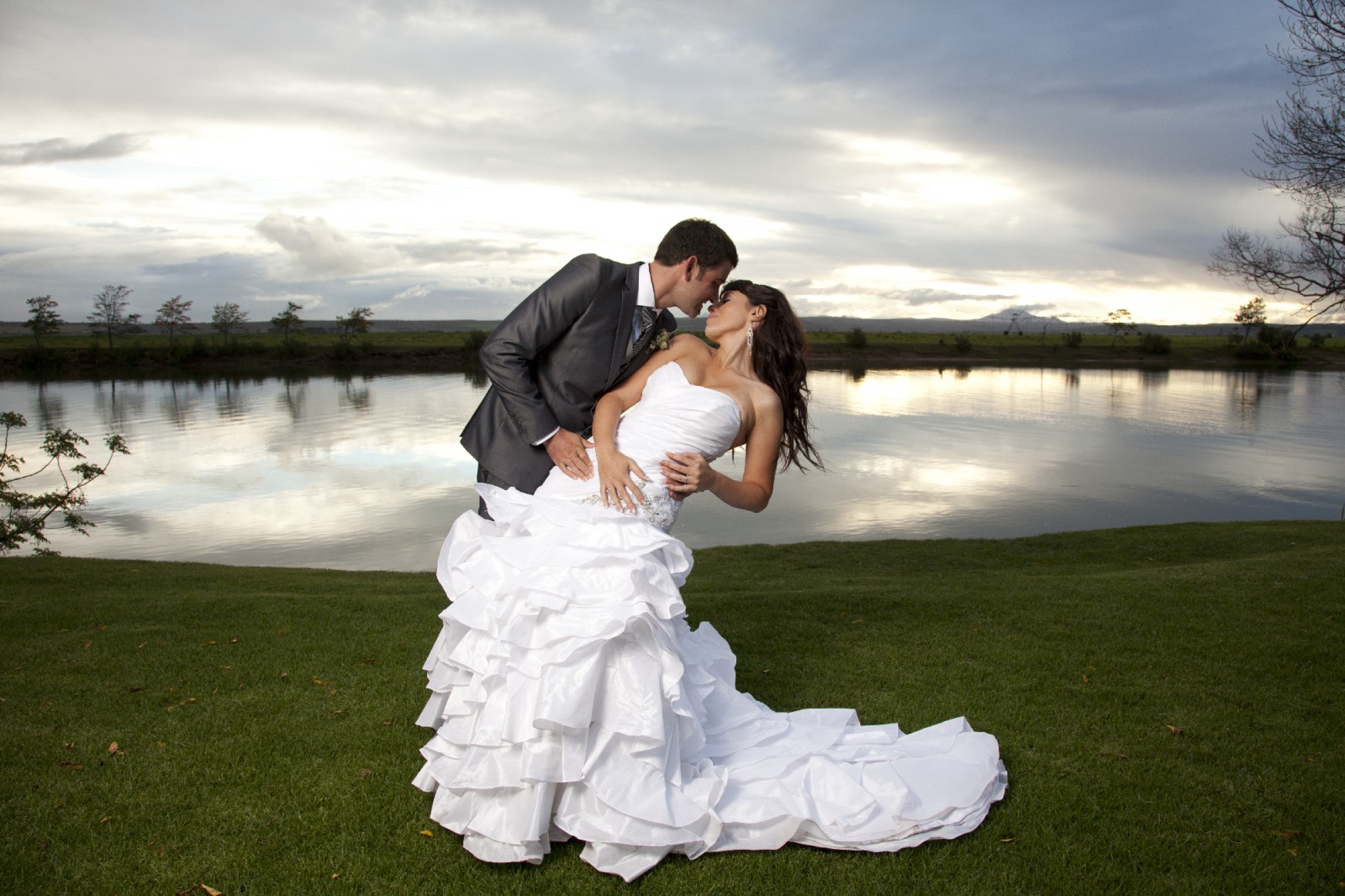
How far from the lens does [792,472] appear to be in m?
23.1

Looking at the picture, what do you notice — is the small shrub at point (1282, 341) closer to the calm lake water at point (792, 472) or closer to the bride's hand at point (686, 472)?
the calm lake water at point (792, 472)

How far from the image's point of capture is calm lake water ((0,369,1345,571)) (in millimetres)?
15750

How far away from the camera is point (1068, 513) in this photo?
17.6 metres

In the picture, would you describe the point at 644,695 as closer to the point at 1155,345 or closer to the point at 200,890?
the point at 200,890

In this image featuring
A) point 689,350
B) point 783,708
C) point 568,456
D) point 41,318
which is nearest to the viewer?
point 568,456

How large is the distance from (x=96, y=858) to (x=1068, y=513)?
17627 millimetres

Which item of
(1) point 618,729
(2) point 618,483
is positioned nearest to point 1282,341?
(2) point 618,483

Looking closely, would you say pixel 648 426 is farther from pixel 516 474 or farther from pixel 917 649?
pixel 917 649

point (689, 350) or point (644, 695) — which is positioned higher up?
point (689, 350)

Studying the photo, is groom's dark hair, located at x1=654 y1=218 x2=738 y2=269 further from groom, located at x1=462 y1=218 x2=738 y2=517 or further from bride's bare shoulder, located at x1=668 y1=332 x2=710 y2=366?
bride's bare shoulder, located at x1=668 y1=332 x2=710 y2=366

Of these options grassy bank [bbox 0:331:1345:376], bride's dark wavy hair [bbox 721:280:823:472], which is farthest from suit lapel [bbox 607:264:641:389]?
grassy bank [bbox 0:331:1345:376]

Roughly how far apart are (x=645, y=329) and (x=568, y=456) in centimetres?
71

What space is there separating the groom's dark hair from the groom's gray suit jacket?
0.78ft

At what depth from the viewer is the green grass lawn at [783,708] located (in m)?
3.51
